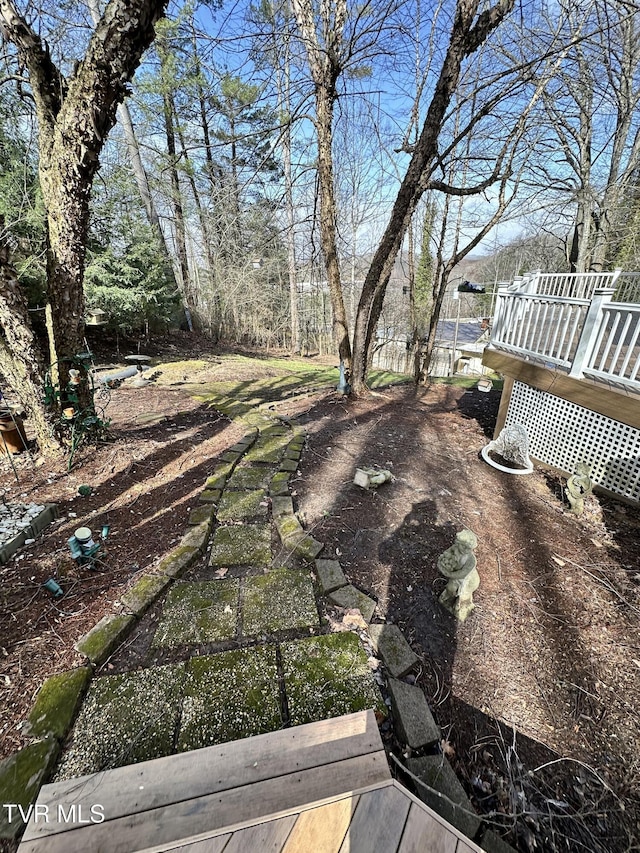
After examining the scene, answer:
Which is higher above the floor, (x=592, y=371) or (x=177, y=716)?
(x=592, y=371)

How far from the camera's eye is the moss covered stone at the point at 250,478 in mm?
3180

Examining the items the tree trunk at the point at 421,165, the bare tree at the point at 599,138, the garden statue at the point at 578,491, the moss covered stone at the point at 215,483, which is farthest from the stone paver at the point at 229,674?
the bare tree at the point at 599,138

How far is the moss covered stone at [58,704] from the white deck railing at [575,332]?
4.22 metres

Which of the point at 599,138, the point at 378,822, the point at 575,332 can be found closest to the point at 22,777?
the point at 378,822

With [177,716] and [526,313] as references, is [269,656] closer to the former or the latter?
[177,716]

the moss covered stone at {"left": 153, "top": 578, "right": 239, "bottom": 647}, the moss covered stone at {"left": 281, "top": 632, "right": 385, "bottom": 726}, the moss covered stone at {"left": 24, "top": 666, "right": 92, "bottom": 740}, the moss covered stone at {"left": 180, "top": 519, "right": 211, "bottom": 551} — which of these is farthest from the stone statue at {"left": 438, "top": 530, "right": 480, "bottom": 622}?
the moss covered stone at {"left": 24, "top": 666, "right": 92, "bottom": 740}

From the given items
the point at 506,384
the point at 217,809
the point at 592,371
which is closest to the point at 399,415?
the point at 506,384

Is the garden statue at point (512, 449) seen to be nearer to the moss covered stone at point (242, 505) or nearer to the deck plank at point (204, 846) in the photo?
the moss covered stone at point (242, 505)

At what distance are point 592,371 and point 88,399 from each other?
15.8 ft

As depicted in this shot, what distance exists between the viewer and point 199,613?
1.95 metres

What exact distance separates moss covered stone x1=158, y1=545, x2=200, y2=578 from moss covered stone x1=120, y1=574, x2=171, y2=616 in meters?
0.05

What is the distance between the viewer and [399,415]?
521 centimetres

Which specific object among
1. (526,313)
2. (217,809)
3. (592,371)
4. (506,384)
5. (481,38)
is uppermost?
(481,38)

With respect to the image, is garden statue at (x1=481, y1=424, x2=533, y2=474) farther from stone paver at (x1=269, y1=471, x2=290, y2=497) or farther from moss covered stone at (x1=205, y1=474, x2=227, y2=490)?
moss covered stone at (x1=205, y1=474, x2=227, y2=490)
